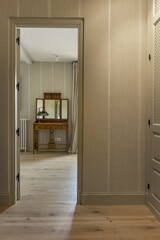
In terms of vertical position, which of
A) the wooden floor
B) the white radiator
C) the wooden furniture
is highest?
the wooden furniture

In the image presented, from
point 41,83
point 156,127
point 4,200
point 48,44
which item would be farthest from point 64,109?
point 156,127

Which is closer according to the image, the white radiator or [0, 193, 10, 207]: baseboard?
[0, 193, 10, 207]: baseboard

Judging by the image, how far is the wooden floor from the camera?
1863 mm

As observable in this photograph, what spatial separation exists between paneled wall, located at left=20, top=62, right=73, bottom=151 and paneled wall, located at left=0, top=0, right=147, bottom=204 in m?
3.70

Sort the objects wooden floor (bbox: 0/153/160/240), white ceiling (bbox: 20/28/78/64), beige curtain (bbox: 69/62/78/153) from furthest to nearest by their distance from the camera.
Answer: beige curtain (bbox: 69/62/78/153)
white ceiling (bbox: 20/28/78/64)
wooden floor (bbox: 0/153/160/240)

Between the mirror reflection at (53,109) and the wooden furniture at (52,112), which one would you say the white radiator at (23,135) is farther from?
the mirror reflection at (53,109)

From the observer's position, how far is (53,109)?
618cm

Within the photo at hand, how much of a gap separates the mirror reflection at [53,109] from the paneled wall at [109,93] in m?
3.69

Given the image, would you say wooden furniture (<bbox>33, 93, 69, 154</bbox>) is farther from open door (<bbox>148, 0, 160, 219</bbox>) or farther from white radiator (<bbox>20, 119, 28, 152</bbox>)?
open door (<bbox>148, 0, 160, 219</bbox>)

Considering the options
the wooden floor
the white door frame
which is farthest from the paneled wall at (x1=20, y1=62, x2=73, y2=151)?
the white door frame

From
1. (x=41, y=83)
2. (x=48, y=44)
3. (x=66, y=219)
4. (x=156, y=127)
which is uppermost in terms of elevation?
(x=48, y=44)

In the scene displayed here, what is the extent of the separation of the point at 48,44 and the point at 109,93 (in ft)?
9.19

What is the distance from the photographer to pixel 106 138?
250 cm

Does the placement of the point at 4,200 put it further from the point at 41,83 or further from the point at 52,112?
the point at 41,83
